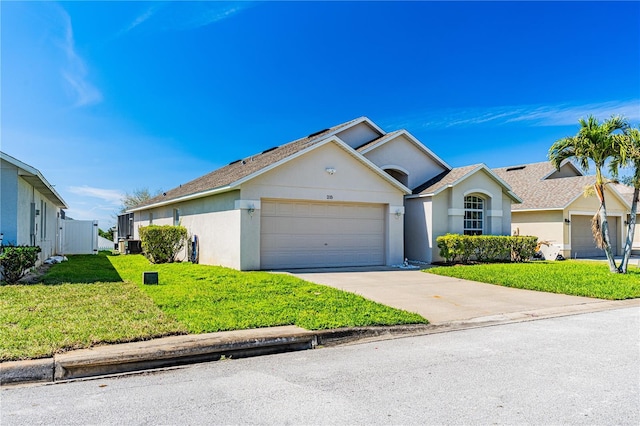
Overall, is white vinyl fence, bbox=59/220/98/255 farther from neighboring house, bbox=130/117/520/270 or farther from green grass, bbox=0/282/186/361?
green grass, bbox=0/282/186/361

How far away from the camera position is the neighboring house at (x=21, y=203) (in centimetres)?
1173

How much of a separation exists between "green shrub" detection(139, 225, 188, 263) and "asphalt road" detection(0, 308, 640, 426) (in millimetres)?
12544

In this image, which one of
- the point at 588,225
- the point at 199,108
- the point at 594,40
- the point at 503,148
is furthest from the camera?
the point at 503,148

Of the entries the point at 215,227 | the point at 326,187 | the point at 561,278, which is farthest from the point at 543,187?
the point at 215,227

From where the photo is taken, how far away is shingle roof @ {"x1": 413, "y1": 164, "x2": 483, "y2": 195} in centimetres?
1848

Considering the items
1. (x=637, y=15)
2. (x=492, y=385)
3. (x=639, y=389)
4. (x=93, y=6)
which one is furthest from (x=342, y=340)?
(x=637, y=15)

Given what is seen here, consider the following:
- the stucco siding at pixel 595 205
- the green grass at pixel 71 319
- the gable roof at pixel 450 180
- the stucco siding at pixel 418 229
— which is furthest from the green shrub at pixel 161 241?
the stucco siding at pixel 595 205

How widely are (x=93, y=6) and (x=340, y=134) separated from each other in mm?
11890

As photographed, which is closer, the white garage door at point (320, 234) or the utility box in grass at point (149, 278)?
the utility box in grass at point (149, 278)

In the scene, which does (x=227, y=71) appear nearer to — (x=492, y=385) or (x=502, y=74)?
(x=502, y=74)

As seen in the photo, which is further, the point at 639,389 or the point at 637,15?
the point at 637,15

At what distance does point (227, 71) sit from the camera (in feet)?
63.1

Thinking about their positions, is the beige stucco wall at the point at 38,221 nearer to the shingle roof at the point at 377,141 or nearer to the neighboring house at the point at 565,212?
the shingle roof at the point at 377,141

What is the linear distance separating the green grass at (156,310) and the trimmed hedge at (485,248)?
835 centimetres
